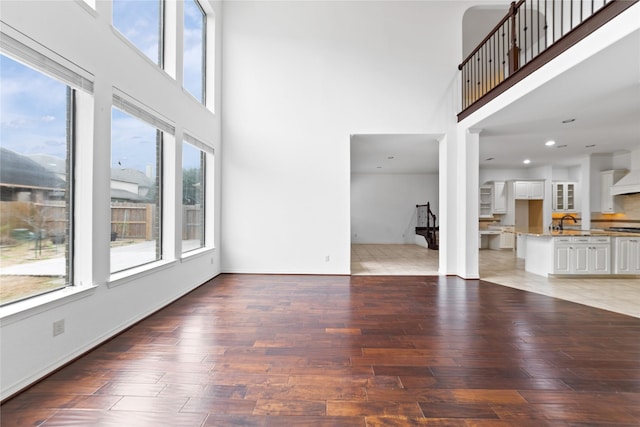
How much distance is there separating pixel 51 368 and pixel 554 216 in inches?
476

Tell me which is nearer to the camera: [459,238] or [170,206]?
[170,206]

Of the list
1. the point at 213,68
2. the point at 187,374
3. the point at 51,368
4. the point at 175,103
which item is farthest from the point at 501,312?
the point at 213,68

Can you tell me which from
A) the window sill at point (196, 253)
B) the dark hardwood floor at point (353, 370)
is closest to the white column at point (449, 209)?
the dark hardwood floor at point (353, 370)

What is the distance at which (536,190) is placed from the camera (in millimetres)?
9711

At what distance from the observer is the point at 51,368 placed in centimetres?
223

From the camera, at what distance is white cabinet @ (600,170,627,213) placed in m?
7.75

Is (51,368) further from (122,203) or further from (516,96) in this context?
→ (516,96)

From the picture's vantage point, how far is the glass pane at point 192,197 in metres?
4.66

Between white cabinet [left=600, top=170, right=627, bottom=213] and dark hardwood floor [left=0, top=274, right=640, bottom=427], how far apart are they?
19.7ft

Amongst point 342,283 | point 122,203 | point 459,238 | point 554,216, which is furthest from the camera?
point 554,216

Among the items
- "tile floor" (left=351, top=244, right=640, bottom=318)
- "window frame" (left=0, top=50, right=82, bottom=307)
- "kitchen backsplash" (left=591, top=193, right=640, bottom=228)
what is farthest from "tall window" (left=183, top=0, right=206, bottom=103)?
"kitchen backsplash" (left=591, top=193, right=640, bottom=228)

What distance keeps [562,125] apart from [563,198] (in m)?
5.71

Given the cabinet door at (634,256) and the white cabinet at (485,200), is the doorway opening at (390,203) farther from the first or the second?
the cabinet door at (634,256)

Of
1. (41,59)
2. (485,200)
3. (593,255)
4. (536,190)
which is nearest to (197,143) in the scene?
(41,59)
